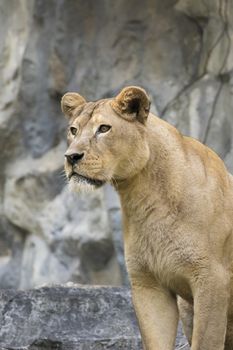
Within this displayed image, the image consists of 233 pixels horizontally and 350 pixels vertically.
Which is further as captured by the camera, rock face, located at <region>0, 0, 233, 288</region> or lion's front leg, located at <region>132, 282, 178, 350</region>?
rock face, located at <region>0, 0, 233, 288</region>

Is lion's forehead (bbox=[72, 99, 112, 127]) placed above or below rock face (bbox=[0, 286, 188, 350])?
above

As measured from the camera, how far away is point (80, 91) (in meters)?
9.48

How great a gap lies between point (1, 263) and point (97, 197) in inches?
57.0

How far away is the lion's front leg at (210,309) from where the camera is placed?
5.30 meters

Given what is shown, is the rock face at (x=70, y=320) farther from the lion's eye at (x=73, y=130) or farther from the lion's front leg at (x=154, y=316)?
the lion's eye at (x=73, y=130)

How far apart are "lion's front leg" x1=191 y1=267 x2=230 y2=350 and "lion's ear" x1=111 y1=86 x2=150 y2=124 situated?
0.82 meters

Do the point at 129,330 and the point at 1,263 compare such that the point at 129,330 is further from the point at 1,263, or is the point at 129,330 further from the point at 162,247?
the point at 1,263

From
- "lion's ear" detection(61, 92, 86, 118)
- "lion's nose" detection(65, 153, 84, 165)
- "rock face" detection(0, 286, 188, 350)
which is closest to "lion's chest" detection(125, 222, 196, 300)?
"lion's nose" detection(65, 153, 84, 165)

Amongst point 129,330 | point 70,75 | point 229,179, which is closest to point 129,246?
point 229,179

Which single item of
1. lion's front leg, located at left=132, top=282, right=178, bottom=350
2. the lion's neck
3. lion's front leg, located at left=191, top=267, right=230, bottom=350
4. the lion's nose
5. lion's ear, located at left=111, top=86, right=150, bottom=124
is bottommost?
lion's front leg, located at left=132, top=282, right=178, bottom=350

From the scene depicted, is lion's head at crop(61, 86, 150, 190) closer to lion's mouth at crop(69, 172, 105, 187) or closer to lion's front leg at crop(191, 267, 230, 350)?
lion's mouth at crop(69, 172, 105, 187)

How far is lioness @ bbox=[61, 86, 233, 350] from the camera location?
5316mm

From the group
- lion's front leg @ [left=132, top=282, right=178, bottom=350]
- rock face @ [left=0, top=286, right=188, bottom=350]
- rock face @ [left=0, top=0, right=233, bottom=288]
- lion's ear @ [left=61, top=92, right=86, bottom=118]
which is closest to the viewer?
lion's front leg @ [left=132, top=282, right=178, bottom=350]

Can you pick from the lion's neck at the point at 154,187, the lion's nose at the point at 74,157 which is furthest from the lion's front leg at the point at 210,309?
the lion's nose at the point at 74,157
